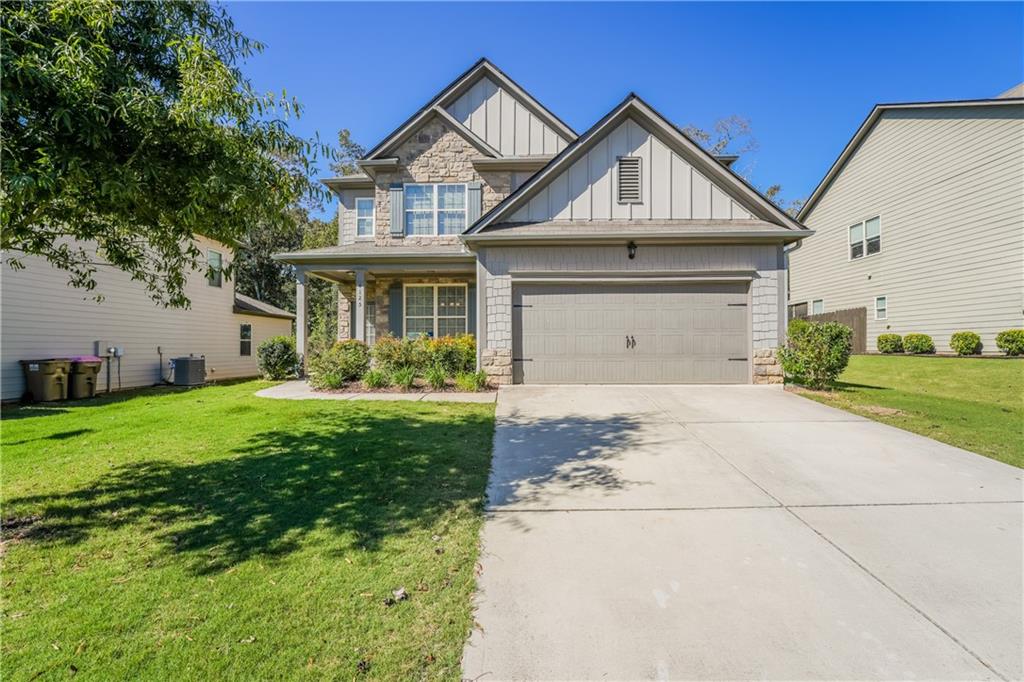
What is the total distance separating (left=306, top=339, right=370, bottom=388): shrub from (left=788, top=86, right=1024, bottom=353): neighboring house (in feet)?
35.7

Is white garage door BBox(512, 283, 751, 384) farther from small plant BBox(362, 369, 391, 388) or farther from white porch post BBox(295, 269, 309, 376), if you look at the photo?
white porch post BBox(295, 269, 309, 376)

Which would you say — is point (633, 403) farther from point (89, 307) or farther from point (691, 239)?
point (89, 307)

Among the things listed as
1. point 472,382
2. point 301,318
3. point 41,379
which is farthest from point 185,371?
point 472,382

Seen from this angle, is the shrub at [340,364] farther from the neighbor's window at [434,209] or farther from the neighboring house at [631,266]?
the neighbor's window at [434,209]

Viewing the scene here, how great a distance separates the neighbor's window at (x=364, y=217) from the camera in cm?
1476

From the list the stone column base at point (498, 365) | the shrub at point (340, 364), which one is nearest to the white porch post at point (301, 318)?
the shrub at point (340, 364)

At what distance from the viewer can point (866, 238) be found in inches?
709

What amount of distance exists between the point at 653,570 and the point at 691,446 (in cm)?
299

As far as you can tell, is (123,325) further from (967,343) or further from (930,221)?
(930,221)

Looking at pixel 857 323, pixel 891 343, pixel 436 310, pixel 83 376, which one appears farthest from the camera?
pixel 857 323

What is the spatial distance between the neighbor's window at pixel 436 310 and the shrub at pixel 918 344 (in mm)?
15480

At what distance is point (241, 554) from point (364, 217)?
13413mm

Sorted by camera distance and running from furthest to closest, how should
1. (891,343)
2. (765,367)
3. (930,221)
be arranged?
(891,343) → (930,221) → (765,367)

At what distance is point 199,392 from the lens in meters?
11.3
